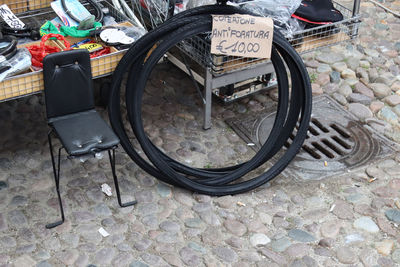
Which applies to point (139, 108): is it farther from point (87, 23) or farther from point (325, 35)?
point (325, 35)

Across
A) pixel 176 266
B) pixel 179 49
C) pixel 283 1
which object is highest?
pixel 283 1

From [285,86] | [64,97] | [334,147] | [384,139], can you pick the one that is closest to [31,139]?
[64,97]

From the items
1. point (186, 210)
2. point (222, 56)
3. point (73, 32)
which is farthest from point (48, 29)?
point (186, 210)

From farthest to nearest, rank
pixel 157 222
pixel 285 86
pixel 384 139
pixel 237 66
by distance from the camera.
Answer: pixel 384 139 → pixel 237 66 → pixel 285 86 → pixel 157 222

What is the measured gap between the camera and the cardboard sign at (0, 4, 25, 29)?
14.9 feet

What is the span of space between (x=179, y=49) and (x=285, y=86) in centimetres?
109

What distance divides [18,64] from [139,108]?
2.74ft

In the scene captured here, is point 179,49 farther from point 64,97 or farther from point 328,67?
point 328,67

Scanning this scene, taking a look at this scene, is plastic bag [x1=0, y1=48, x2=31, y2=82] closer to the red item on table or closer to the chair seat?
the red item on table

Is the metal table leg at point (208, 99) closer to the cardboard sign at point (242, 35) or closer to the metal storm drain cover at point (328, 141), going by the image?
the metal storm drain cover at point (328, 141)

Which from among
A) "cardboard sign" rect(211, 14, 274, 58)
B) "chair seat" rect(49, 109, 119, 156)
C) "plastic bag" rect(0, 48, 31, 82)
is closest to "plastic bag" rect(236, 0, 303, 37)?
"cardboard sign" rect(211, 14, 274, 58)

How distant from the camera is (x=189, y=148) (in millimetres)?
4789

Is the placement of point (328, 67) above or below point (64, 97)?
below

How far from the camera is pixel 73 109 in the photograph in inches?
164
